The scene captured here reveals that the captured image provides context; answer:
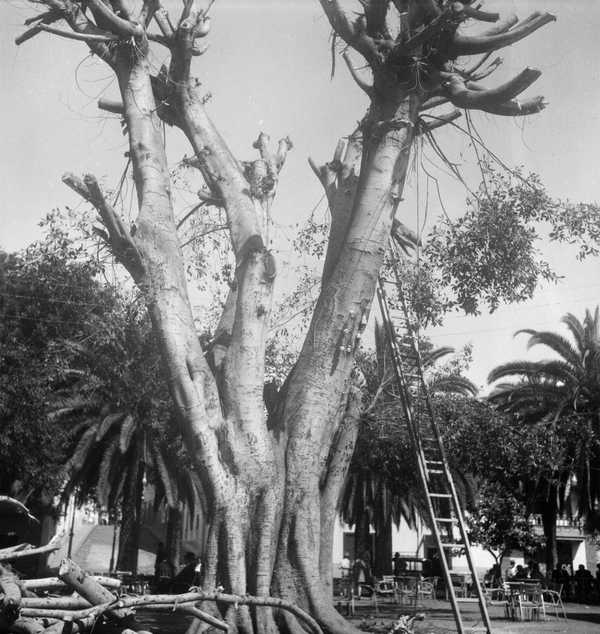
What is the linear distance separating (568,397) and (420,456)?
1643 cm

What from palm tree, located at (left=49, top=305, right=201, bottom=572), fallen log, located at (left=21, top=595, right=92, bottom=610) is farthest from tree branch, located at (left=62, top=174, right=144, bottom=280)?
palm tree, located at (left=49, top=305, right=201, bottom=572)

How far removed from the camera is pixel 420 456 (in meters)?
9.75

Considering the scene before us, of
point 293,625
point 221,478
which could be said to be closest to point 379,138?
point 221,478

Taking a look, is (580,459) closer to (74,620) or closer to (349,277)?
(349,277)

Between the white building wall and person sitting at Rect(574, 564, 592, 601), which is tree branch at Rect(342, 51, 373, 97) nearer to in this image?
person sitting at Rect(574, 564, 592, 601)

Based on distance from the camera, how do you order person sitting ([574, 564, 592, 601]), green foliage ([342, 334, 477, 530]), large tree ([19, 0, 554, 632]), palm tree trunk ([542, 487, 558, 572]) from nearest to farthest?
large tree ([19, 0, 554, 632]) < green foliage ([342, 334, 477, 530]) < person sitting ([574, 564, 592, 601]) < palm tree trunk ([542, 487, 558, 572])

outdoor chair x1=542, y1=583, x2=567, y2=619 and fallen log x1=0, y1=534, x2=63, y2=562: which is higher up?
fallen log x1=0, y1=534, x2=63, y2=562

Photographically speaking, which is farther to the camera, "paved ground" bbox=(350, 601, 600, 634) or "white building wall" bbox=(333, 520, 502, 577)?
"white building wall" bbox=(333, 520, 502, 577)

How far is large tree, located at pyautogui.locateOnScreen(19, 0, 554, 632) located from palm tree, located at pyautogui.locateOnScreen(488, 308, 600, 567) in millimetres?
15032

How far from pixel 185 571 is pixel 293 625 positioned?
40.7 feet

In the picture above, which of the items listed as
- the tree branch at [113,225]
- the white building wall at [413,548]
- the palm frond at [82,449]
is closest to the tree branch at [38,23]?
the tree branch at [113,225]

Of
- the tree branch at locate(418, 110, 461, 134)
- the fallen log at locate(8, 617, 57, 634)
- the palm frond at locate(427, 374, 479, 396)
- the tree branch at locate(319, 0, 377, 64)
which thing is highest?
the tree branch at locate(319, 0, 377, 64)

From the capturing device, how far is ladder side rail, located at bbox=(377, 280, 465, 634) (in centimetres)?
883

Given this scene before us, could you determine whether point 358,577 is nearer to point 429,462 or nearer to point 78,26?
point 429,462
